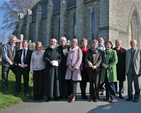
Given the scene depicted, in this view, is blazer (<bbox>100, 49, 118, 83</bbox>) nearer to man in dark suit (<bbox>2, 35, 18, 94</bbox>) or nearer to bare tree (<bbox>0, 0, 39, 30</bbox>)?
man in dark suit (<bbox>2, 35, 18, 94</bbox>)

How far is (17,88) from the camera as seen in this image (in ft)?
24.9

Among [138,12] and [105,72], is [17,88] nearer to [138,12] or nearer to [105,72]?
[105,72]

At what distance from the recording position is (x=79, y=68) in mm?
6949

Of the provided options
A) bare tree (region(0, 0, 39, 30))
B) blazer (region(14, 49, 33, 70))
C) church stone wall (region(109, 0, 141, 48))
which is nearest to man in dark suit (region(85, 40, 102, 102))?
blazer (region(14, 49, 33, 70))

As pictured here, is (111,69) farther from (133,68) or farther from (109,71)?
(133,68)

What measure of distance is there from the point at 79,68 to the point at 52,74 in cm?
101

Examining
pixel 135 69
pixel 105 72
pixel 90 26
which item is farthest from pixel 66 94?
pixel 90 26

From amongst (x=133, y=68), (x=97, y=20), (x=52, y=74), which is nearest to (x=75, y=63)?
(x=52, y=74)

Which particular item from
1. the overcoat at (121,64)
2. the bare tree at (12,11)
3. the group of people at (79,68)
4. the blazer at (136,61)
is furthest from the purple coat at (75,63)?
the bare tree at (12,11)

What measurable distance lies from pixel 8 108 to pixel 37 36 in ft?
87.1

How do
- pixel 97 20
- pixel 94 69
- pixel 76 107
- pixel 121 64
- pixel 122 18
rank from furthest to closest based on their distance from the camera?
pixel 122 18 → pixel 97 20 → pixel 121 64 → pixel 94 69 → pixel 76 107

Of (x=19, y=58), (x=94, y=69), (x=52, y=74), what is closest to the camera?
(x=94, y=69)

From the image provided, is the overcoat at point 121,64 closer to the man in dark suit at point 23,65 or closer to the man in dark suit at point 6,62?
the man in dark suit at point 23,65

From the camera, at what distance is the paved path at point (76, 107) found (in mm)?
5719
